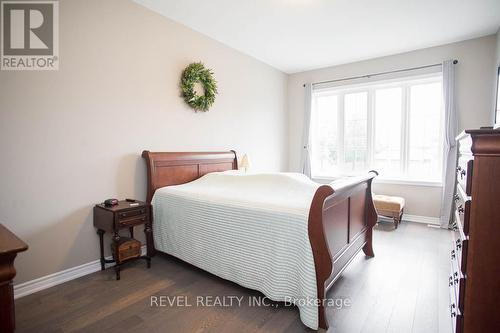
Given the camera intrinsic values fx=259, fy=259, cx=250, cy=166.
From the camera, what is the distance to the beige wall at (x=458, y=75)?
360 centimetres

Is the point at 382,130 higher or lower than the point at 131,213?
higher

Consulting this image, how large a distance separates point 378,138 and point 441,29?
1779 mm

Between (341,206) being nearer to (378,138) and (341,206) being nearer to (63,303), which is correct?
(63,303)

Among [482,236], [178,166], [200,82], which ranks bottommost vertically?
[482,236]

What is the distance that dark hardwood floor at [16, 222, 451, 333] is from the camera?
1716 millimetres

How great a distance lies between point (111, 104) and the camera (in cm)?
258

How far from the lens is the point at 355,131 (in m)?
4.82

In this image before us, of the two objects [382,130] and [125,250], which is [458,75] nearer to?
[382,130]

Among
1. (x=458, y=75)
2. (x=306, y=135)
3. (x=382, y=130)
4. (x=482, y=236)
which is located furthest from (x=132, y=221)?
(x=458, y=75)

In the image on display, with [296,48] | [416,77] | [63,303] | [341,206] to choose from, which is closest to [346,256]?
[341,206]

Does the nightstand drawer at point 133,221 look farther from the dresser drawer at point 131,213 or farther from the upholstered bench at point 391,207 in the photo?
the upholstered bench at point 391,207

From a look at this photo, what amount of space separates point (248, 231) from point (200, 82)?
7.45 ft

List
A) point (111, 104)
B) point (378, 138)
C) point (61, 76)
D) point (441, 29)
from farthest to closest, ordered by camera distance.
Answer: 1. point (378, 138)
2. point (441, 29)
3. point (111, 104)
4. point (61, 76)

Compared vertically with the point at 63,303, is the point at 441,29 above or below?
above
